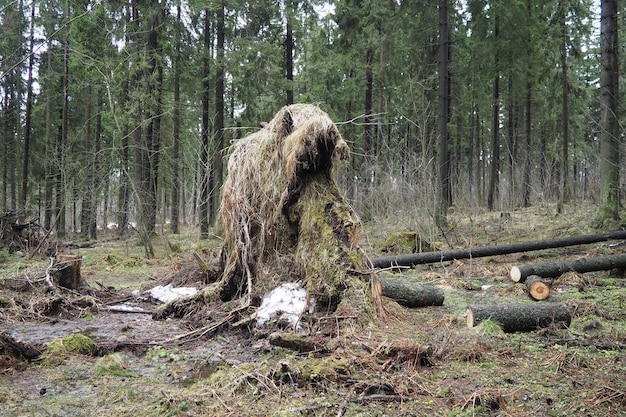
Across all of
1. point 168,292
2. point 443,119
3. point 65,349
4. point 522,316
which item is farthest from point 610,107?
point 65,349

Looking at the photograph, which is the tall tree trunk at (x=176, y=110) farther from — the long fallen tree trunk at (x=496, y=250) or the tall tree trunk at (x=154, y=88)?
the long fallen tree trunk at (x=496, y=250)

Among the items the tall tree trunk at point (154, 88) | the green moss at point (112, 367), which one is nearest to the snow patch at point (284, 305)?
the green moss at point (112, 367)

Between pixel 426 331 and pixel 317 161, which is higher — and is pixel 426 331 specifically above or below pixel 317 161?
below

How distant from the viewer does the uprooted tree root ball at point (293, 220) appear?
561 cm

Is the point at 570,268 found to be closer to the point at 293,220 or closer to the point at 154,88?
the point at 293,220

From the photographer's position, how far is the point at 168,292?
7797 mm

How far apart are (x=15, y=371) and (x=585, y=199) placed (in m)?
20.0

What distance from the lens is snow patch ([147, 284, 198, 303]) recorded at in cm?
744

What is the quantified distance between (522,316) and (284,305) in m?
2.98

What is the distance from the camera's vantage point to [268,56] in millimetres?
16875

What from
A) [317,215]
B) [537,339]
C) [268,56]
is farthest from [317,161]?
[268,56]

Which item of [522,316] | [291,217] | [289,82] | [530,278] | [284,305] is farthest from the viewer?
[289,82]

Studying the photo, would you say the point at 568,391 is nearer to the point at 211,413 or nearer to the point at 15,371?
the point at 211,413

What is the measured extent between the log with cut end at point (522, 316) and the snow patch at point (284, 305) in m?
2.18
